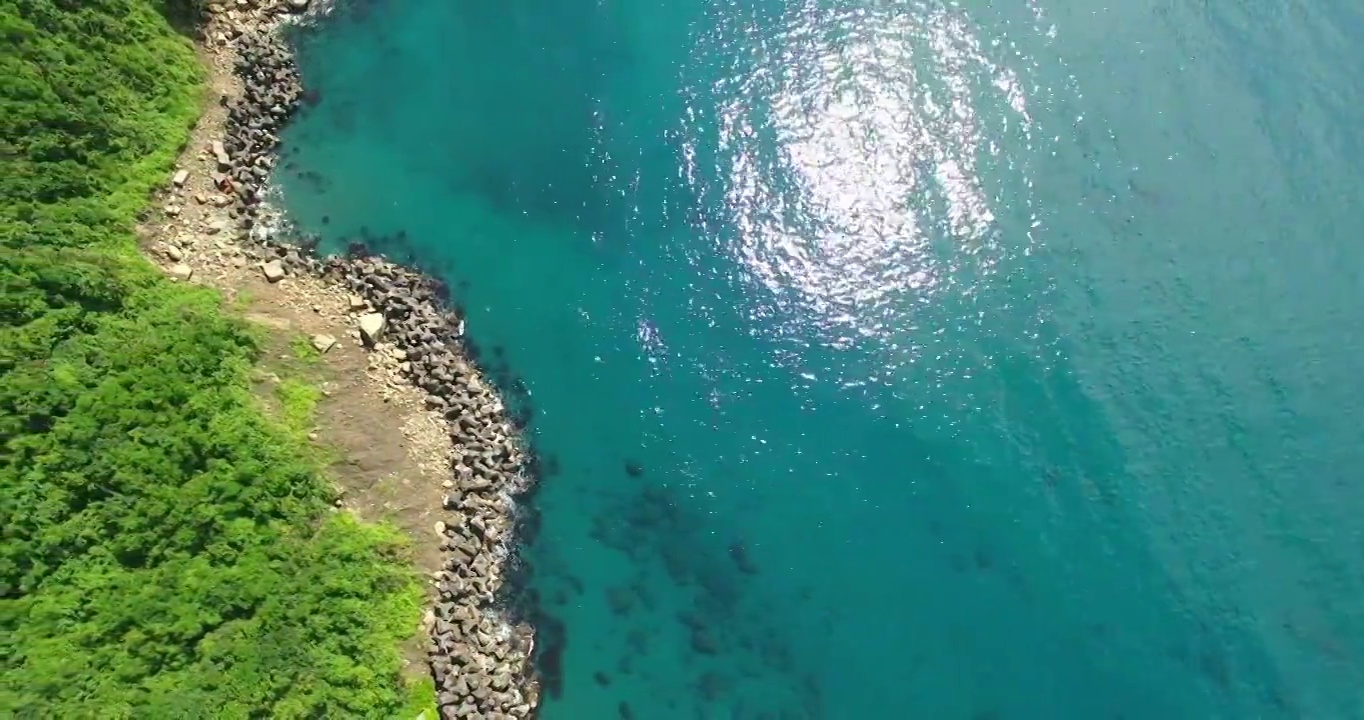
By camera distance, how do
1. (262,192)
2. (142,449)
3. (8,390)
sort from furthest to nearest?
(262,192), (142,449), (8,390)

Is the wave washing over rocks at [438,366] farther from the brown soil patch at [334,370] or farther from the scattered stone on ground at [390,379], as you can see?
the brown soil patch at [334,370]

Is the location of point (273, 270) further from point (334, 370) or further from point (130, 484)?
point (130, 484)

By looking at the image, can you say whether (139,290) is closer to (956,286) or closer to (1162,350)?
(956,286)

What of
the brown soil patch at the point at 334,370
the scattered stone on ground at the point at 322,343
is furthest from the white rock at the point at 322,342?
the brown soil patch at the point at 334,370

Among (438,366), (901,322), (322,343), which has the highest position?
(901,322)

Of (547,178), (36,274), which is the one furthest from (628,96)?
(36,274)

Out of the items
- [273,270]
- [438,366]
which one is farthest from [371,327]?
[273,270]
